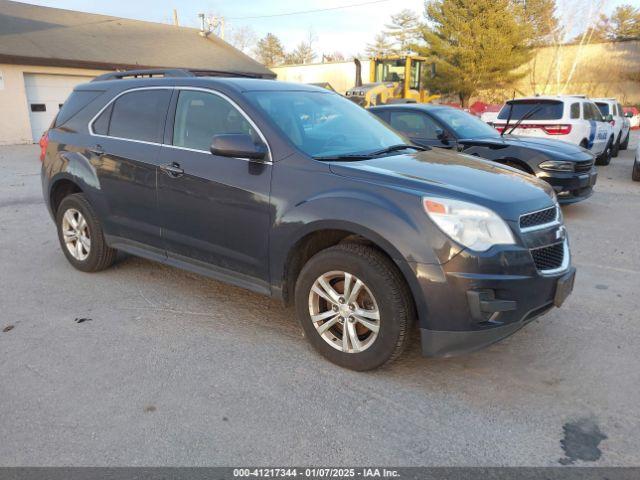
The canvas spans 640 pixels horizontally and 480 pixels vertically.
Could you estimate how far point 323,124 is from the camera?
13.1 ft

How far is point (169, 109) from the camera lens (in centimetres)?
423

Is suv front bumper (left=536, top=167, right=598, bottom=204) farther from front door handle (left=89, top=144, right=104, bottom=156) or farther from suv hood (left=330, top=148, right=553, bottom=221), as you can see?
front door handle (left=89, top=144, right=104, bottom=156)

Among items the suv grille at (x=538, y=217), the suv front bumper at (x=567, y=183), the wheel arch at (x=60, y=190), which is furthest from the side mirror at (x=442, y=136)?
the wheel arch at (x=60, y=190)

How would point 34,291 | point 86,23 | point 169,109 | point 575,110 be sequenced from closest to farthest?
point 169,109 → point 34,291 → point 575,110 → point 86,23

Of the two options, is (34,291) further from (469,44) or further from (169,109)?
(469,44)

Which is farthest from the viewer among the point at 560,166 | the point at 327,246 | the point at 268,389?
the point at 560,166

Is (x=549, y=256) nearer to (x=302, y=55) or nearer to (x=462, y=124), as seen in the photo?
(x=462, y=124)

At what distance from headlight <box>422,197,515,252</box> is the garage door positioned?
20.4 meters

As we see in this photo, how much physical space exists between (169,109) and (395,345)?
2.62 metres

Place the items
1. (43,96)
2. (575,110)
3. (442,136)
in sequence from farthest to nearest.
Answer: (43,96)
(575,110)
(442,136)

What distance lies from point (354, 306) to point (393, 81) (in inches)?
754

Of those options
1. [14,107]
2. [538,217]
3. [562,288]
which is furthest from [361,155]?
[14,107]

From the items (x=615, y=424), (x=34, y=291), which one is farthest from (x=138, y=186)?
(x=615, y=424)

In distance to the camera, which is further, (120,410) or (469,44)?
(469,44)
